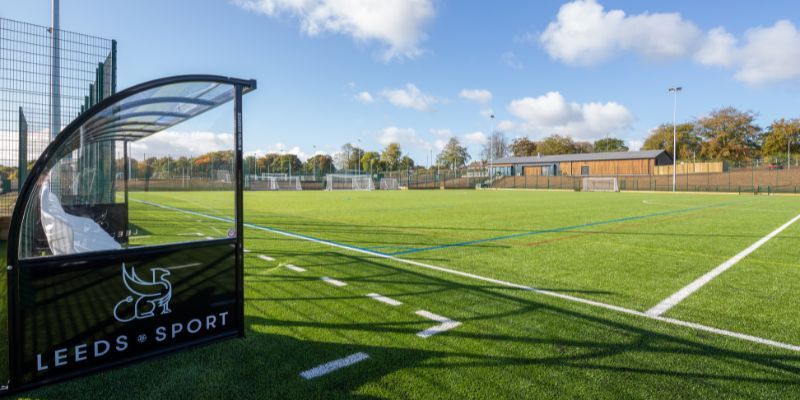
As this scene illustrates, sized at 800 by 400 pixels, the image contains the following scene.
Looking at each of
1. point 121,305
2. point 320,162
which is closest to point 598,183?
point 121,305

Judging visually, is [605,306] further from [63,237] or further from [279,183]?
[279,183]

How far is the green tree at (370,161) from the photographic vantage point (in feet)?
365

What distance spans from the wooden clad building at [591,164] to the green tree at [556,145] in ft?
70.7

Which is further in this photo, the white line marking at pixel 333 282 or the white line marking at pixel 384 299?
the white line marking at pixel 333 282

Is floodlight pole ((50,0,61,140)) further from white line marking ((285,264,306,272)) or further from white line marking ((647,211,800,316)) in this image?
white line marking ((647,211,800,316))

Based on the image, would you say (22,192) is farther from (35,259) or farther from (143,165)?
(143,165)

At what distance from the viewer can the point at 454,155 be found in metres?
116

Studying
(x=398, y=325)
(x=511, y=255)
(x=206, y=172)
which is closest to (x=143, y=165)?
(x=206, y=172)

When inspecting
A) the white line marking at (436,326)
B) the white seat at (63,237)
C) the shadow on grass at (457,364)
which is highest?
the white seat at (63,237)

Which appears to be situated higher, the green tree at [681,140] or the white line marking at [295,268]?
the green tree at [681,140]

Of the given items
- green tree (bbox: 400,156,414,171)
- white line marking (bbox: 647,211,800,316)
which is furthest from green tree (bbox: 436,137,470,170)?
white line marking (bbox: 647,211,800,316)

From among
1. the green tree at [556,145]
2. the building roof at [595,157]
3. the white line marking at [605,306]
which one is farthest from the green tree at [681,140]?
the white line marking at [605,306]

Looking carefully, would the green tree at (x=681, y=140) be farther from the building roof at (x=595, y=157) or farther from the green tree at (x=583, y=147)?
the green tree at (x=583, y=147)

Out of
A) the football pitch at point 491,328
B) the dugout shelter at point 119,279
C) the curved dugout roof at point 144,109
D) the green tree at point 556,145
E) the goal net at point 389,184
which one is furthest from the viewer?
the green tree at point 556,145
